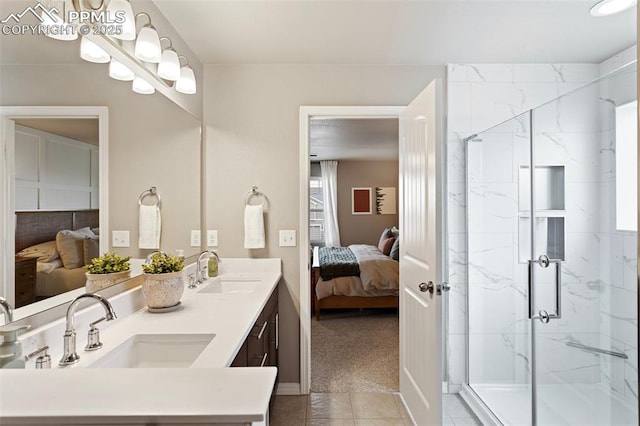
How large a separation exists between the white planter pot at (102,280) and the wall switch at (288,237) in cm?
121

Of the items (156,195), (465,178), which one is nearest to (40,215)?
(156,195)

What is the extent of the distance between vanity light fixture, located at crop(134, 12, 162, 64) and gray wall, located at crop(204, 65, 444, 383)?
1.00m

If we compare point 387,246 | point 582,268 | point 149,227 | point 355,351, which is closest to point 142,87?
point 149,227

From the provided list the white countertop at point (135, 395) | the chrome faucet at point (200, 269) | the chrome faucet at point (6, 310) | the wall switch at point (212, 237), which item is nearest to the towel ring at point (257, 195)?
the wall switch at point (212, 237)

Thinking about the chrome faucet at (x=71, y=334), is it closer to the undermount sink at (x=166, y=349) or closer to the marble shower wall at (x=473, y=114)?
the undermount sink at (x=166, y=349)

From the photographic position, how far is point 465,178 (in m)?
2.77

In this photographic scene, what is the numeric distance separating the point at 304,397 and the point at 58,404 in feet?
7.42

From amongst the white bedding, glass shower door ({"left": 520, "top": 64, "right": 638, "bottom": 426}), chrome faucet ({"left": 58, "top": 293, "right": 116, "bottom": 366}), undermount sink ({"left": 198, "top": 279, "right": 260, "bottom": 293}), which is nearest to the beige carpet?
the white bedding

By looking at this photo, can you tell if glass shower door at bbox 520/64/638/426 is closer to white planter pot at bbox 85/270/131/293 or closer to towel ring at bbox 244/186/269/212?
towel ring at bbox 244/186/269/212

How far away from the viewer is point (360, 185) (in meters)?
8.12

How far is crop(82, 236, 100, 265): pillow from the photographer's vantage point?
1.46 m

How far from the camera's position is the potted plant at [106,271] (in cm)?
153

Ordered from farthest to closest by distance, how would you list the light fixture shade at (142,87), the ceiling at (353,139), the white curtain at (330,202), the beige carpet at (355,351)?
1. the white curtain at (330,202)
2. the ceiling at (353,139)
3. the beige carpet at (355,351)
4. the light fixture shade at (142,87)

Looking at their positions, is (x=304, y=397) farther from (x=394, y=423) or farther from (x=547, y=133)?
(x=547, y=133)
